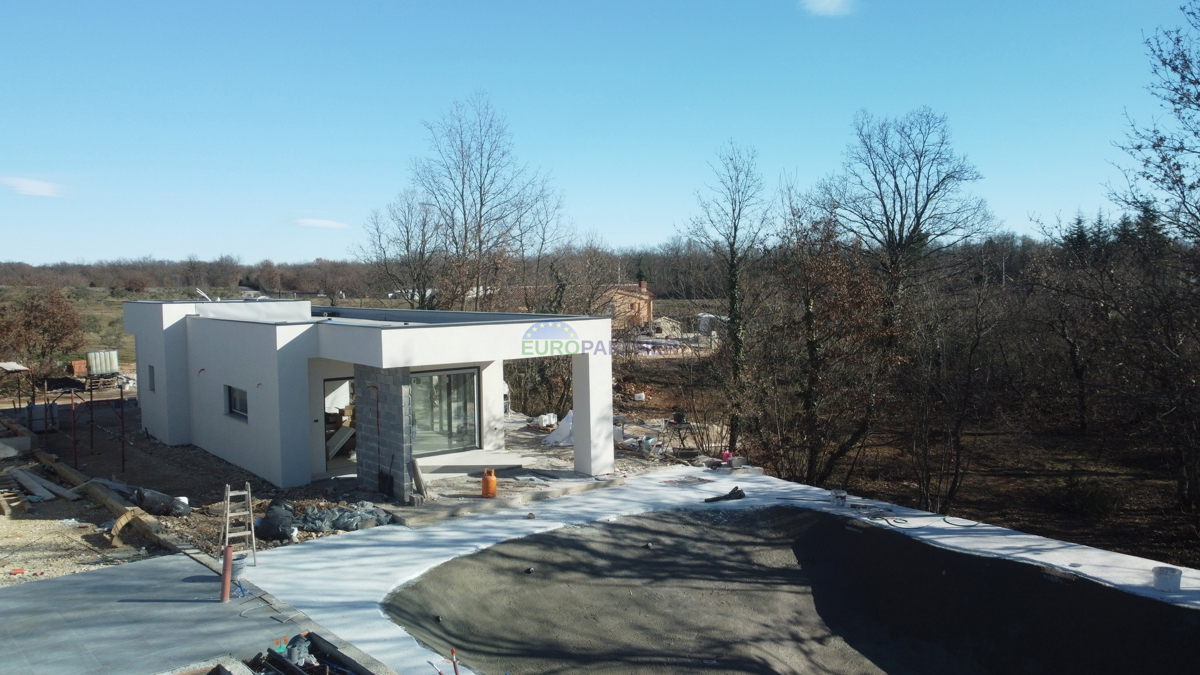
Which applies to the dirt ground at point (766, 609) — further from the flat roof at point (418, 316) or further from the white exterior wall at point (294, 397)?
the white exterior wall at point (294, 397)

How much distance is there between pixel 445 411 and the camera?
15.8 meters

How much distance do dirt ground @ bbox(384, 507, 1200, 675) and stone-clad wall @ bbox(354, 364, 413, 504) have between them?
9.24 feet

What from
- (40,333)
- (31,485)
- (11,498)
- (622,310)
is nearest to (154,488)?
(11,498)

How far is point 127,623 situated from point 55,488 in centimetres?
850

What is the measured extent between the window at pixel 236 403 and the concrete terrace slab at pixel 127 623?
6532mm

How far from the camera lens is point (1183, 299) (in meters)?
11.3

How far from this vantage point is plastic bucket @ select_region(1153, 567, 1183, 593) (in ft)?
31.6

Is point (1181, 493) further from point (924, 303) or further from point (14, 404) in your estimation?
point (14, 404)

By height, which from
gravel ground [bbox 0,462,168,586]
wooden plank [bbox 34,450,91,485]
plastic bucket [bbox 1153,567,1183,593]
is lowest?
plastic bucket [bbox 1153,567,1183,593]

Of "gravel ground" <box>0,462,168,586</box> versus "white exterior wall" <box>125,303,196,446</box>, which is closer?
"gravel ground" <box>0,462,168,586</box>

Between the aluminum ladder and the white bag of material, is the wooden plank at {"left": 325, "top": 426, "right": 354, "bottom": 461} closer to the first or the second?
the aluminum ladder

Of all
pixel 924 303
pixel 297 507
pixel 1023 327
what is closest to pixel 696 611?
pixel 297 507

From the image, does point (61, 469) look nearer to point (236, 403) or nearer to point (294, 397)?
point (236, 403)

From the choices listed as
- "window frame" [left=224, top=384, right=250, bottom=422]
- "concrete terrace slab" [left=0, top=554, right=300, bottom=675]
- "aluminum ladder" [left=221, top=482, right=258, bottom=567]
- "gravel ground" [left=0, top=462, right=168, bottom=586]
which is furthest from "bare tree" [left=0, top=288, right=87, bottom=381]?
"concrete terrace slab" [left=0, top=554, right=300, bottom=675]
